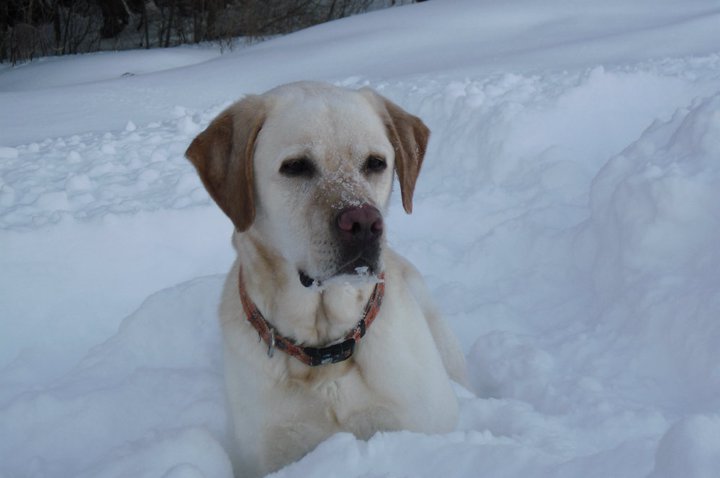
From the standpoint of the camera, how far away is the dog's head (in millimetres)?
2178

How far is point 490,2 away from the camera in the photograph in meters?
11.7

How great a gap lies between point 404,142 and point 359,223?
69 cm

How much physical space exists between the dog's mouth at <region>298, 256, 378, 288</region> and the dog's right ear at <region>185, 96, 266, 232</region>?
1.26ft

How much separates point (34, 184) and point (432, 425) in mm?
4214

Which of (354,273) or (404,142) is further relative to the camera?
(404,142)

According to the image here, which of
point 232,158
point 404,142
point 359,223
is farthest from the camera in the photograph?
point 404,142

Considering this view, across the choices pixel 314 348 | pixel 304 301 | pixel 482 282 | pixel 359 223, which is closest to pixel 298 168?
pixel 359 223

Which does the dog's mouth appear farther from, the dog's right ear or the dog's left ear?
the dog's left ear

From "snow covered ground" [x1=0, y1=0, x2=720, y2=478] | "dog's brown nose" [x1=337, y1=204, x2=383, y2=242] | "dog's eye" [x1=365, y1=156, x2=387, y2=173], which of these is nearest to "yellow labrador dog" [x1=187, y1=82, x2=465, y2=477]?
"dog's eye" [x1=365, y1=156, x2=387, y2=173]

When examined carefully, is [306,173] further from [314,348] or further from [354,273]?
[314,348]

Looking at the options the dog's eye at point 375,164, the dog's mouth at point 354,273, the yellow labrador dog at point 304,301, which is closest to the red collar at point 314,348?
the yellow labrador dog at point 304,301

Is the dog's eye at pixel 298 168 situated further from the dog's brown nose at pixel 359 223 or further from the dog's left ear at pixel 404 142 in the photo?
the dog's left ear at pixel 404 142

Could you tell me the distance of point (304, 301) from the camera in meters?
2.52

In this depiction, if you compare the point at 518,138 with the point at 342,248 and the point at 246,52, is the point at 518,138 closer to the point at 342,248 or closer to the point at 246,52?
the point at 342,248
